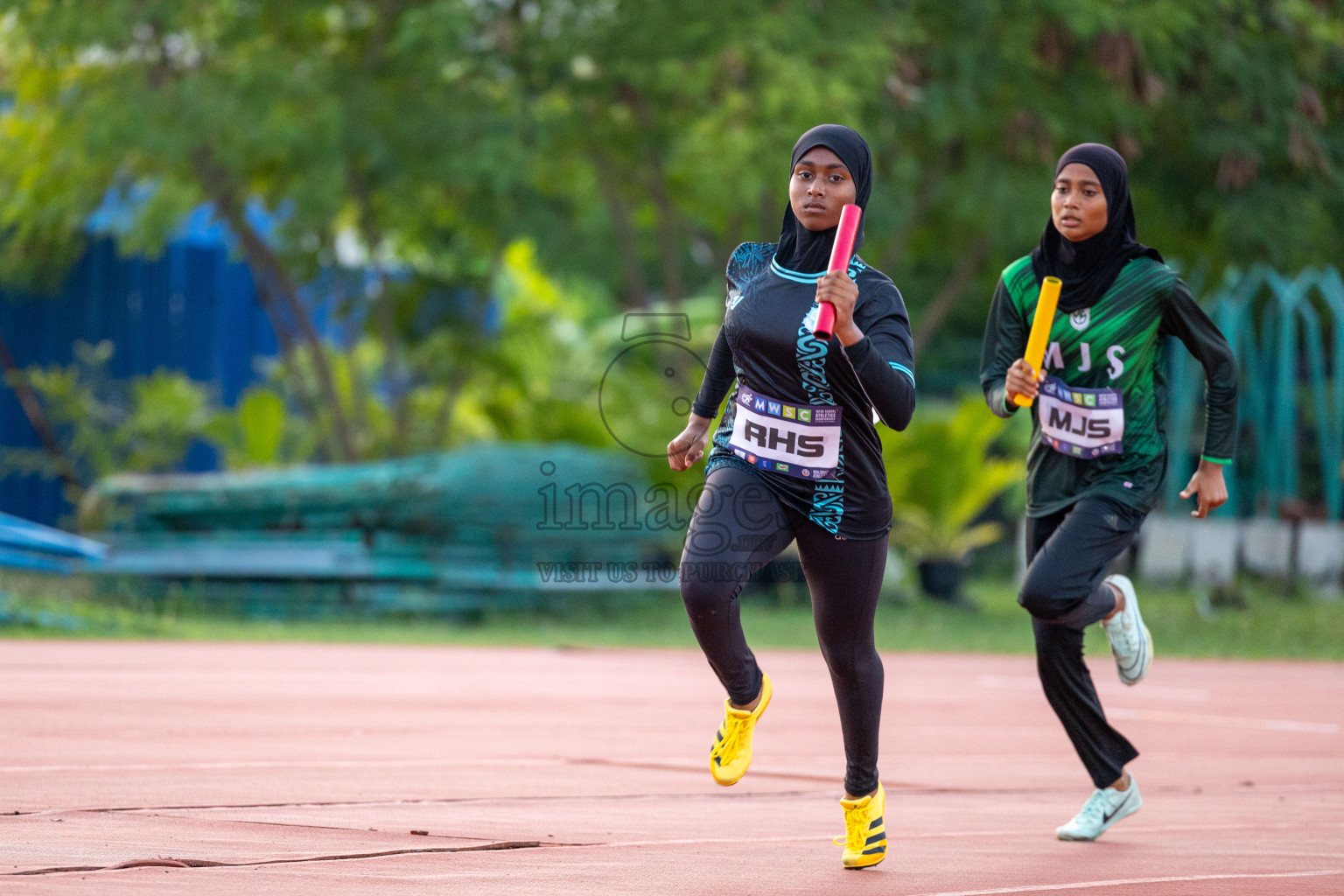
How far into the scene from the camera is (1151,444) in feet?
18.6

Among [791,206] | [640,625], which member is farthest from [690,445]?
[640,625]

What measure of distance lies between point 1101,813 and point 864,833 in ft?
3.64

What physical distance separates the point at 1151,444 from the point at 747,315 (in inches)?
62.2

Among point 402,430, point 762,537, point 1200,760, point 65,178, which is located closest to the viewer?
point 762,537

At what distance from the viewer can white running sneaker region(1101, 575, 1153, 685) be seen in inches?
228

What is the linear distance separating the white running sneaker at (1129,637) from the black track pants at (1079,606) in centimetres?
13

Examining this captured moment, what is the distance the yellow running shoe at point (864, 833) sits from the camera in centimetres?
466

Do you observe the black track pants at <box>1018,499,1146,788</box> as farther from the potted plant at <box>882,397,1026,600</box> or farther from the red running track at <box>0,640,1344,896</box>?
the potted plant at <box>882,397,1026,600</box>

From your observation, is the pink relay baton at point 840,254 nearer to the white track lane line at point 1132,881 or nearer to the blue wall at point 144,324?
the white track lane line at point 1132,881

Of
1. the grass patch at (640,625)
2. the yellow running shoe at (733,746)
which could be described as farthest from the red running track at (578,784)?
the grass patch at (640,625)

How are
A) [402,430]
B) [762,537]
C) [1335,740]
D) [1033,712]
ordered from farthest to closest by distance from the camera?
[402,430]
[1033,712]
[1335,740]
[762,537]

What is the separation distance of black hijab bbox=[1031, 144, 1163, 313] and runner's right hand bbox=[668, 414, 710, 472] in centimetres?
130

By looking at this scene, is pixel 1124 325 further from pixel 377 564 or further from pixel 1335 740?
pixel 377 564

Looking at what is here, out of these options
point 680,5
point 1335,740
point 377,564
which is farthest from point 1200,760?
point 680,5
